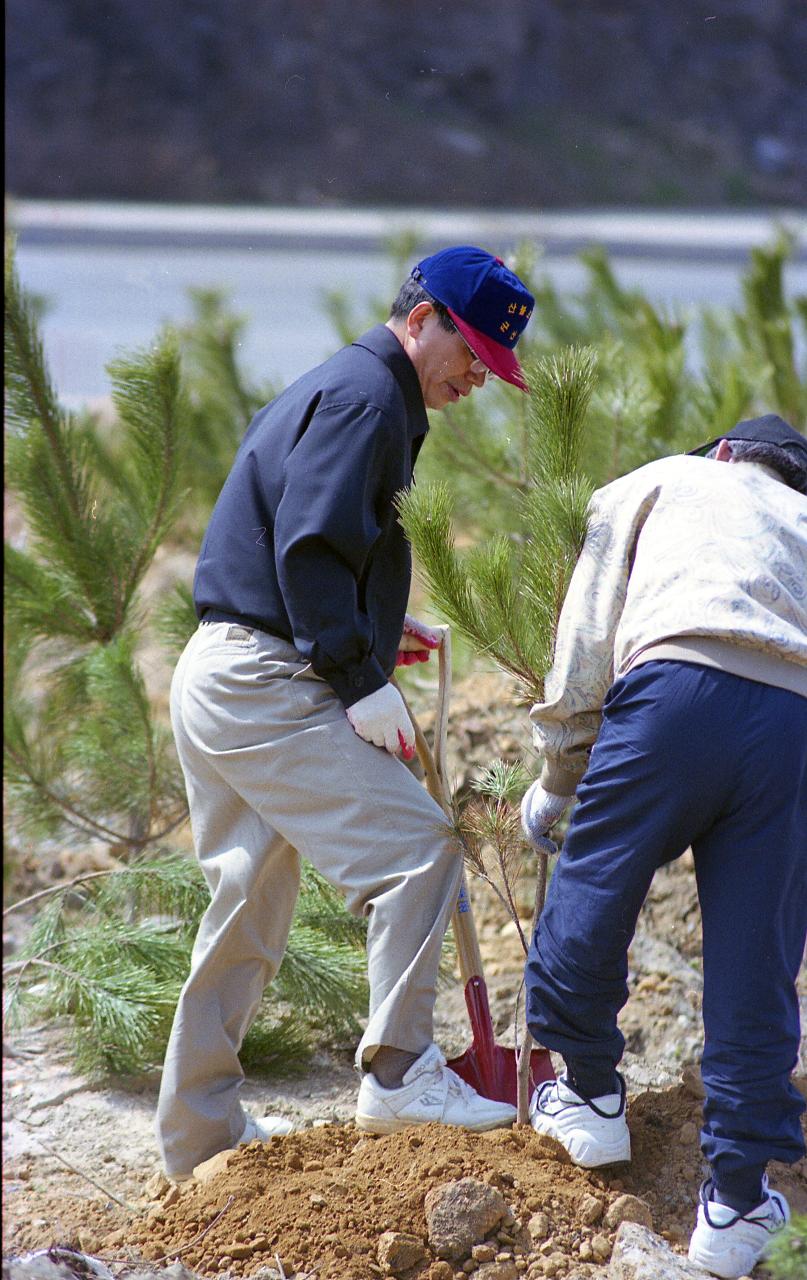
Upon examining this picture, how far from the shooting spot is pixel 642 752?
201cm

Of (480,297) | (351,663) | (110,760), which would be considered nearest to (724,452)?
(480,297)

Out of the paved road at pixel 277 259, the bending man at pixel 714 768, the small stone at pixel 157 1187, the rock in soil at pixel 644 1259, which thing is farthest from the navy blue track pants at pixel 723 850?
the paved road at pixel 277 259

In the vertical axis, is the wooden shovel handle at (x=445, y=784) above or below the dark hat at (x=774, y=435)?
below

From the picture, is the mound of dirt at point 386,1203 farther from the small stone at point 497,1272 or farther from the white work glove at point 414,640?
the white work glove at point 414,640

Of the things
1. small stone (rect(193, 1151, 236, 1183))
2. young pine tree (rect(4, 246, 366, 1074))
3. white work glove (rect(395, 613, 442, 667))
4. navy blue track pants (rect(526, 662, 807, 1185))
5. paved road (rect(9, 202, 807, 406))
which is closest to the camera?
navy blue track pants (rect(526, 662, 807, 1185))

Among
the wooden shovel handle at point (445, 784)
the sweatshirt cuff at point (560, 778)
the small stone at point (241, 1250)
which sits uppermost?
the sweatshirt cuff at point (560, 778)

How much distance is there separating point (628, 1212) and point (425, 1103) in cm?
38

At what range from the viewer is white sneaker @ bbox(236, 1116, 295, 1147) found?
8.32ft

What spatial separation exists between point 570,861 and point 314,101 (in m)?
24.9

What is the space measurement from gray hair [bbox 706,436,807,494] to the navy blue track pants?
1.21ft

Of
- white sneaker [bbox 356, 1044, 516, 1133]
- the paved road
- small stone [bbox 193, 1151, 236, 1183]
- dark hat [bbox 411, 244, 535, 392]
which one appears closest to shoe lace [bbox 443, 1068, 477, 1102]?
white sneaker [bbox 356, 1044, 516, 1133]

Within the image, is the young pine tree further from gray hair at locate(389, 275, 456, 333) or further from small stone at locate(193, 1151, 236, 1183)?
gray hair at locate(389, 275, 456, 333)

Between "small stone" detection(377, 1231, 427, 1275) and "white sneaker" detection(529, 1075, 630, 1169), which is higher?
"white sneaker" detection(529, 1075, 630, 1169)

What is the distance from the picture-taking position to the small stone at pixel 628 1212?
214cm
